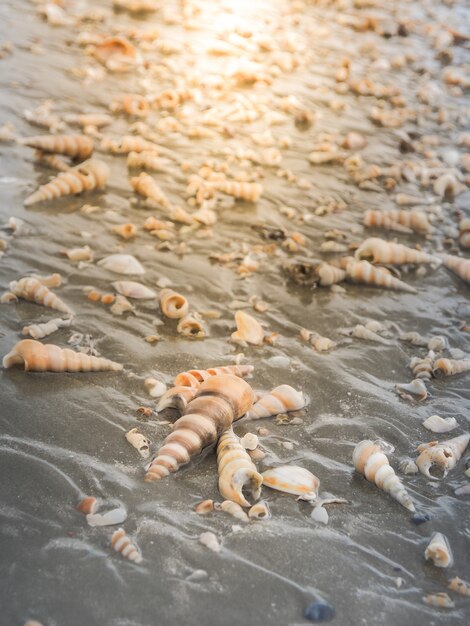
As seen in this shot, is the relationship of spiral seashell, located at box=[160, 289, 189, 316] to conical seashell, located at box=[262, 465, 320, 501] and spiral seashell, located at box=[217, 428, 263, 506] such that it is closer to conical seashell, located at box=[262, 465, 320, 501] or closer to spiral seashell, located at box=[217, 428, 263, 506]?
spiral seashell, located at box=[217, 428, 263, 506]

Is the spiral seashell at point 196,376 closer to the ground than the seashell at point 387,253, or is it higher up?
closer to the ground

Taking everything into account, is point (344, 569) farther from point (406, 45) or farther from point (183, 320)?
point (406, 45)

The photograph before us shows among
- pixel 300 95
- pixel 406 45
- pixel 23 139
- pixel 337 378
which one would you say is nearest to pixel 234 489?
pixel 337 378

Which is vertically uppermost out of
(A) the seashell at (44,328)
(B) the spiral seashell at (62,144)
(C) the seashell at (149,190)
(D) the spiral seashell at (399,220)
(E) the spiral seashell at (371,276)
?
(B) the spiral seashell at (62,144)

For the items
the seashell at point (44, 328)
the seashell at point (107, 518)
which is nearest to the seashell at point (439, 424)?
the seashell at point (107, 518)

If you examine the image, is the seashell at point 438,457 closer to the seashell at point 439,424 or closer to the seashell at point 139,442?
the seashell at point 439,424

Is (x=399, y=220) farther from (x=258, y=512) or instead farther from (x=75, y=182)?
(x=258, y=512)

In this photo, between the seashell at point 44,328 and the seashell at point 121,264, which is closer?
the seashell at point 44,328
